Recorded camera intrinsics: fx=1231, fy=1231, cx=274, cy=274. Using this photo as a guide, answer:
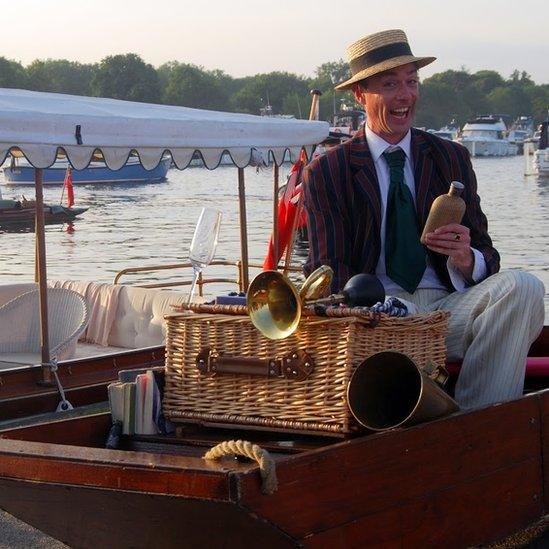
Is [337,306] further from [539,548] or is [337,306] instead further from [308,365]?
[539,548]

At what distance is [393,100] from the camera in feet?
17.0

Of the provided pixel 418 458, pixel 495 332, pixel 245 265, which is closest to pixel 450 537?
pixel 418 458

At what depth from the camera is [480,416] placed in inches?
182

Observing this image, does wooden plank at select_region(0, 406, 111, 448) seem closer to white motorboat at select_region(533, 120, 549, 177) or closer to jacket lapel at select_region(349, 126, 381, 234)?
jacket lapel at select_region(349, 126, 381, 234)

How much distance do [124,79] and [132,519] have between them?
10371cm

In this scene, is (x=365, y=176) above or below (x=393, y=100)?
below

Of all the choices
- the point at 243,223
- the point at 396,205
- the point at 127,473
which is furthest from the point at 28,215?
the point at 127,473

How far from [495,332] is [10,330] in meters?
4.27

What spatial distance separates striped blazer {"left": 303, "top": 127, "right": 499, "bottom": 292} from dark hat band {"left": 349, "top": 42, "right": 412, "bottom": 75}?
1.03ft

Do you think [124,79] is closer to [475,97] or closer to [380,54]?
[475,97]

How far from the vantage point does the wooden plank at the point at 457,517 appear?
4.23 m

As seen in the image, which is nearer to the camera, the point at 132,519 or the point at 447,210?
the point at 132,519

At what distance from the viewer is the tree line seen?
346 feet

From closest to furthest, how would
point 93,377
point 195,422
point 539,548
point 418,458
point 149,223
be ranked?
point 418,458, point 195,422, point 539,548, point 93,377, point 149,223
